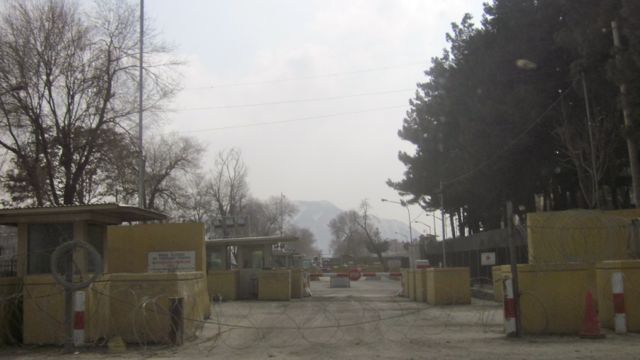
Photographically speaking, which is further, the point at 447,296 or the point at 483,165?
the point at 483,165

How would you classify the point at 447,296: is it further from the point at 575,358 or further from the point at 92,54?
the point at 92,54

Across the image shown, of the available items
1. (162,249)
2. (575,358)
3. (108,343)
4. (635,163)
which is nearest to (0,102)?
(162,249)

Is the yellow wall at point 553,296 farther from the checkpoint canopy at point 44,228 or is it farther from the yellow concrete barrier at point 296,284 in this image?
the yellow concrete barrier at point 296,284

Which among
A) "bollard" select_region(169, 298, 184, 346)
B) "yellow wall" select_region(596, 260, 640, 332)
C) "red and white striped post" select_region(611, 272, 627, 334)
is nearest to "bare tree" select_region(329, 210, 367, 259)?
"yellow wall" select_region(596, 260, 640, 332)

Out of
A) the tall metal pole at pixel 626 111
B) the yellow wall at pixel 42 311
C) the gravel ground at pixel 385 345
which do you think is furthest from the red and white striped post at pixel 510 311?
the tall metal pole at pixel 626 111

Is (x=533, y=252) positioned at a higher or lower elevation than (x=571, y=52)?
lower

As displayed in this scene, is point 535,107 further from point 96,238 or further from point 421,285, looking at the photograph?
point 96,238

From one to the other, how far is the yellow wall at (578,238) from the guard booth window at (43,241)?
10859 millimetres

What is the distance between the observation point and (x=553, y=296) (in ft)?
44.8

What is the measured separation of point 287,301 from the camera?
3042 cm

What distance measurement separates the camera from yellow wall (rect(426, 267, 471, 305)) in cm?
2459

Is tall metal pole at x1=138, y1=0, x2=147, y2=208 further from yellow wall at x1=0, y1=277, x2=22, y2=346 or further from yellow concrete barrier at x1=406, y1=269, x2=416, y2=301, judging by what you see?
yellow wall at x1=0, y1=277, x2=22, y2=346

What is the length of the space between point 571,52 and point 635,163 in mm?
9539

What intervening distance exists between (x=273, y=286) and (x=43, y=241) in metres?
18.0
